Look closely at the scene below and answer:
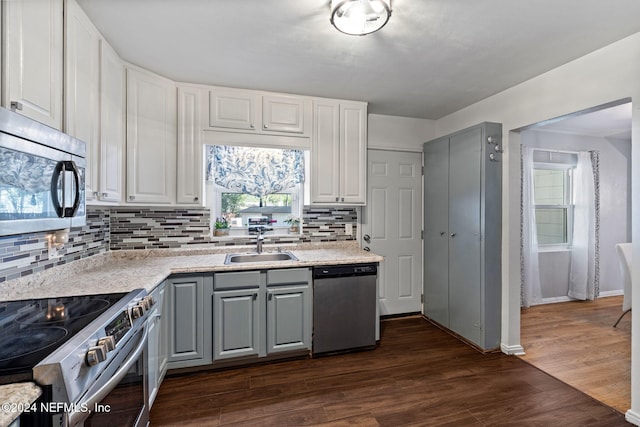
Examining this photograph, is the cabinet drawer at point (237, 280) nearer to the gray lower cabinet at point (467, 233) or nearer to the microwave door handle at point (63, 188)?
the microwave door handle at point (63, 188)

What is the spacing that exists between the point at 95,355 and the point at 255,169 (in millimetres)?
2112

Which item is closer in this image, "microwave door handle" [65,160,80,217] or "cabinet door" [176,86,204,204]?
"microwave door handle" [65,160,80,217]

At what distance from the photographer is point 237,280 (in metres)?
2.32

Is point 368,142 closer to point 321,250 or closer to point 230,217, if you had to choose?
point 321,250

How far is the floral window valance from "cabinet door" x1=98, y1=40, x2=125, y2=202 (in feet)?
2.48

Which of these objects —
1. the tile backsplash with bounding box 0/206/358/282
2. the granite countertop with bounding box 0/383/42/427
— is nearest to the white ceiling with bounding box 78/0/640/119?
the tile backsplash with bounding box 0/206/358/282

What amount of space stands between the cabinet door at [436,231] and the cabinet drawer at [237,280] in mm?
2034

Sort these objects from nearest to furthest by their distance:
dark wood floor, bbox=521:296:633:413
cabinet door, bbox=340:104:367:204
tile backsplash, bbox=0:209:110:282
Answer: tile backsplash, bbox=0:209:110:282
dark wood floor, bbox=521:296:633:413
cabinet door, bbox=340:104:367:204

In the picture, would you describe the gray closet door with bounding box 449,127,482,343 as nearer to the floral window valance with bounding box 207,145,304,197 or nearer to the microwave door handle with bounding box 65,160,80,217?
the floral window valance with bounding box 207,145,304,197

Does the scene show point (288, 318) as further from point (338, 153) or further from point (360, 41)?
point (360, 41)

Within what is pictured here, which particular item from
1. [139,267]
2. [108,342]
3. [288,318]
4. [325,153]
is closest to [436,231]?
[325,153]

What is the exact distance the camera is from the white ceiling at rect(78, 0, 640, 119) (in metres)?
1.59

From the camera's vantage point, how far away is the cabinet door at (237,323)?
2.29 metres

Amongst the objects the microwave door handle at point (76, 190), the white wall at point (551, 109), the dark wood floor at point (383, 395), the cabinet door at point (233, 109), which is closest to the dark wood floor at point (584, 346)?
the dark wood floor at point (383, 395)
